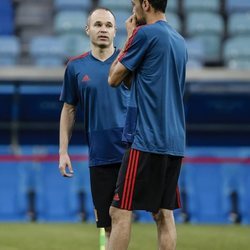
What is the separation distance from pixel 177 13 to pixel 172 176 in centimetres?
1417

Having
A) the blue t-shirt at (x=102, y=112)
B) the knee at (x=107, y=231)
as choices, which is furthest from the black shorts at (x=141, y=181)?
the knee at (x=107, y=231)

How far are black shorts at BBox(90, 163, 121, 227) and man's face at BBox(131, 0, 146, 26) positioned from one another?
1.56 meters

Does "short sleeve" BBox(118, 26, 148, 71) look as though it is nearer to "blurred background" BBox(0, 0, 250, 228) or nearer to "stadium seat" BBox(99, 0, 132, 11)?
"blurred background" BBox(0, 0, 250, 228)

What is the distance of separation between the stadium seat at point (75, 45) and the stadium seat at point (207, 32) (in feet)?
7.63

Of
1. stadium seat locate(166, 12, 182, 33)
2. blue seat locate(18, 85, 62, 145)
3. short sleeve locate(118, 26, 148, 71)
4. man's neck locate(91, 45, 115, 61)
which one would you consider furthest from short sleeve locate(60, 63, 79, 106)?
stadium seat locate(166, 12, 182, 33)

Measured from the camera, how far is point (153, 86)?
20.3ft

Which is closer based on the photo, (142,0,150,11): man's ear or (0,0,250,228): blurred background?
(142,0,150,11): man's ear

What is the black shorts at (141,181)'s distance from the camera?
6.18 m

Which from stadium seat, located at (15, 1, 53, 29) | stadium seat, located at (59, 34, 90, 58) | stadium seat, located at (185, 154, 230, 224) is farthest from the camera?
stadium seat, located at (15, 1, 53, 29)

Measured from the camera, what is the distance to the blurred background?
1482 cm

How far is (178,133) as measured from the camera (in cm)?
629

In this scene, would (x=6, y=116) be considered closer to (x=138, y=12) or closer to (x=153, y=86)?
(x=138, y=12)

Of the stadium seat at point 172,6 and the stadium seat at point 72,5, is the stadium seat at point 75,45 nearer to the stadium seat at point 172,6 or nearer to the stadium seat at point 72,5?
the stadium seat at point 72,5

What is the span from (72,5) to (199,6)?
2.64 m
